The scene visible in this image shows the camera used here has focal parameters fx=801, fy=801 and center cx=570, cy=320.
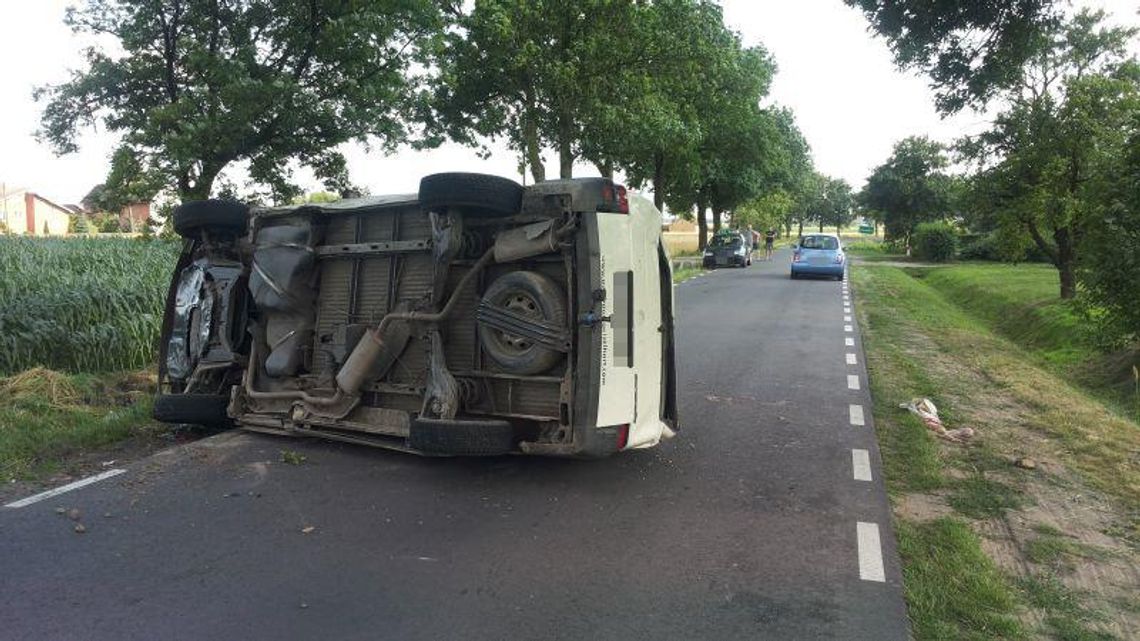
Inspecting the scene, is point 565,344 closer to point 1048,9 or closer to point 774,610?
point 774,610

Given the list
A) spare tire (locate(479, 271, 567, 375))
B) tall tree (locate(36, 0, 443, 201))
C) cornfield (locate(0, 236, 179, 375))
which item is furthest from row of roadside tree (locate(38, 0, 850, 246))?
spare tire (locate(479, 271, 567, 375))

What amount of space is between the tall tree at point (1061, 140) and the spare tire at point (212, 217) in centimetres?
1536

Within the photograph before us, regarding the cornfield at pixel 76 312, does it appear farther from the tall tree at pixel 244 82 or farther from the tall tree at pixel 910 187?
the tall tree at pixel 910 187

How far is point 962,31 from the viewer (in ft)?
24.0

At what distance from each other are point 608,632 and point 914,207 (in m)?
57.0

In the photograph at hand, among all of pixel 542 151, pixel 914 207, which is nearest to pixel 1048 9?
pixel 542 151

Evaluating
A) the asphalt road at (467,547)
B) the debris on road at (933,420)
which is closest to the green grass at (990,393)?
the debris on road at (933,420)

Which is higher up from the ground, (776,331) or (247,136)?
(247,136)

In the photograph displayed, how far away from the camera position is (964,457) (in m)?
6.59

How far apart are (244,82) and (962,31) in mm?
11551

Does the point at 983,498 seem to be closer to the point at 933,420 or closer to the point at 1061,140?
the point at 933,420

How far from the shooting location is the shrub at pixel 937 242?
42312 millimetres

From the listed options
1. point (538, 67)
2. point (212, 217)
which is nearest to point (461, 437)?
point (212, 217)

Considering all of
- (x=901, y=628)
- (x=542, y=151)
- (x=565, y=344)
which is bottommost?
(x=901, y=628)
